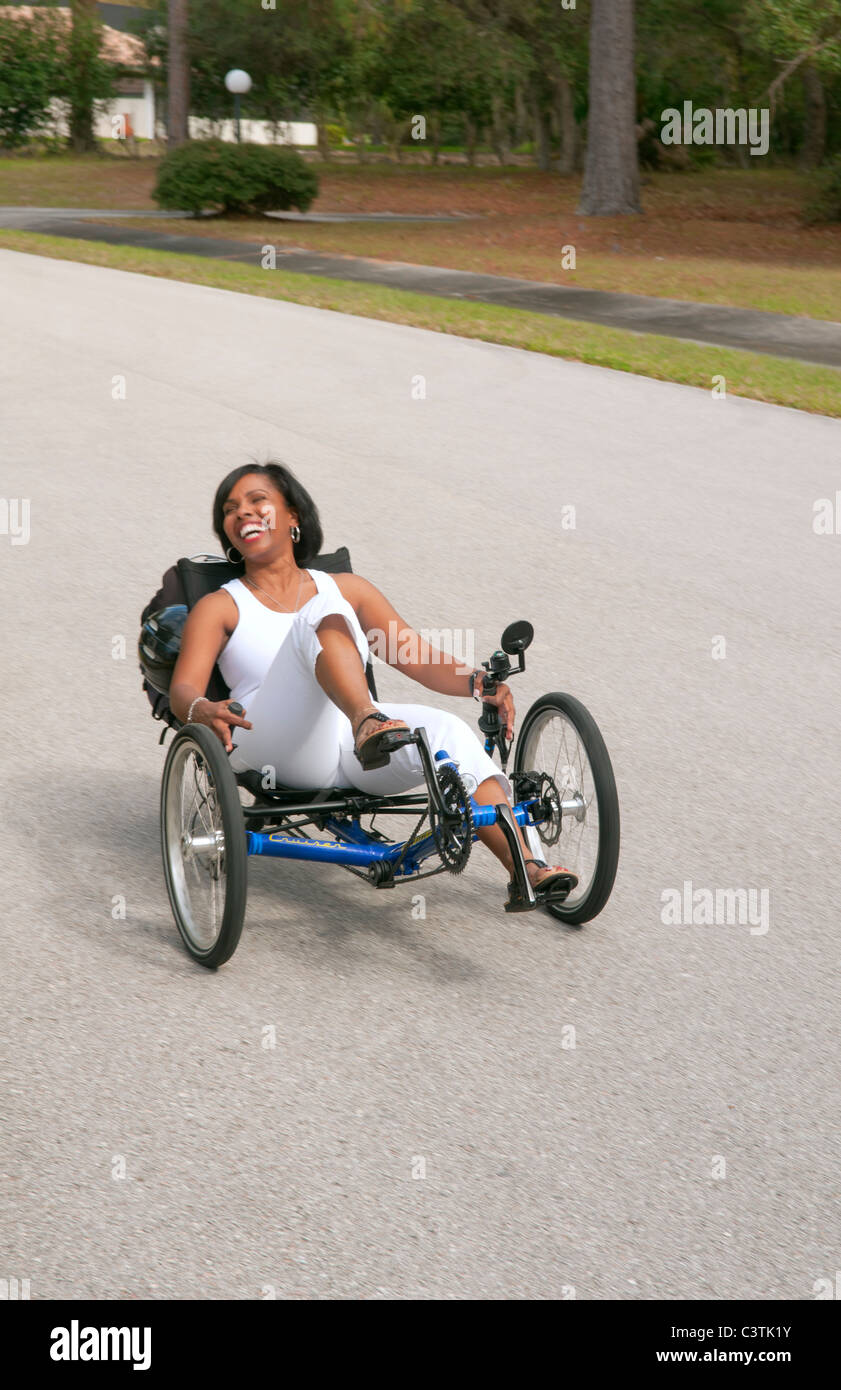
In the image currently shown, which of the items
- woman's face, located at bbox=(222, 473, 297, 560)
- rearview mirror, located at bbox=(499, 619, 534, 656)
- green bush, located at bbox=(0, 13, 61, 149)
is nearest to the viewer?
rearview mirror, located at bbox=(499, 619, 534, 656)

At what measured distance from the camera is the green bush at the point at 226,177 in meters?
30.0

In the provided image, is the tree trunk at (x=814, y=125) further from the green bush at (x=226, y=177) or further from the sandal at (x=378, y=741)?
the sandal at (x=378, y=741)

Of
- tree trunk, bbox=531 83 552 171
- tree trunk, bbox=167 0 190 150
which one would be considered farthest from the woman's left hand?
tree trunk, bbox=531 83 552 171

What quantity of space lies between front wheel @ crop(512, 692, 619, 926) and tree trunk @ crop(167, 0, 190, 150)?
3286cm

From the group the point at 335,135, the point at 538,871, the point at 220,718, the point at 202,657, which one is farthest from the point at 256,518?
the point at 335,135

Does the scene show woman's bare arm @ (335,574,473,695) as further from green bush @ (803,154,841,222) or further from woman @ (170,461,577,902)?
green bush @ (803,154,841,222)

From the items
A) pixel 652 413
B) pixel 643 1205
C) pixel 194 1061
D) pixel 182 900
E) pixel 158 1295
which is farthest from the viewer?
pixel 652 413

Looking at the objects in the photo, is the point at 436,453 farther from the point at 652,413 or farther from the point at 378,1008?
the point at 378,1008

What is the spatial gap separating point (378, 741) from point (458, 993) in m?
0.68

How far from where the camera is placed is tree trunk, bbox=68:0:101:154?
173ft

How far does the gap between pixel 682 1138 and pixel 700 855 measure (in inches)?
65.6

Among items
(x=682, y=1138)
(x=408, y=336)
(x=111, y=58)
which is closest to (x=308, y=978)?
(x=682, y=1138)

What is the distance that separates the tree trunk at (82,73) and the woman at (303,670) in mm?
52080

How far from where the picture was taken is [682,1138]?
3.64m
